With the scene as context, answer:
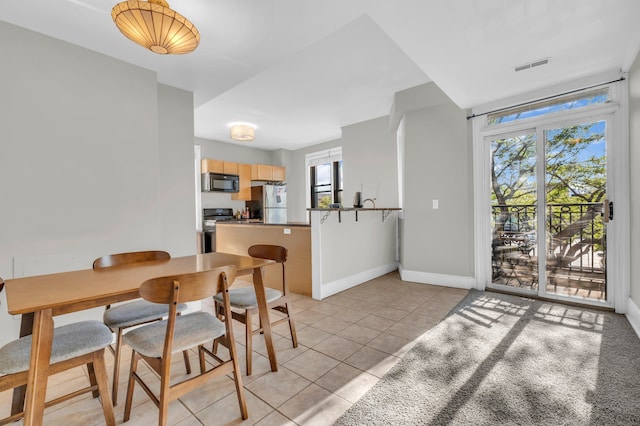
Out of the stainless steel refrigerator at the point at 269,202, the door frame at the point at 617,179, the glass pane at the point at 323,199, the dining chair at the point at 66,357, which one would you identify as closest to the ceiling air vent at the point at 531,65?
the door frame at the point at 617,179

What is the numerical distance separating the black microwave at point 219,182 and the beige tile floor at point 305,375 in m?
3.72

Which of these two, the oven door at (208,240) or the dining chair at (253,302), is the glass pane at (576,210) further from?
the oven door at (208,240)

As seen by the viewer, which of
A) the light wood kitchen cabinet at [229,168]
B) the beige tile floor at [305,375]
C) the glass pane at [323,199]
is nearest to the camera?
the beige tile floor at [305,375]

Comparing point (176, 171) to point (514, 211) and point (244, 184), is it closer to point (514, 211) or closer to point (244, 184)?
point (244, 184)

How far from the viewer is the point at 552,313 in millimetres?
2850

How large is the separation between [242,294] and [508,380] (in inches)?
72.3

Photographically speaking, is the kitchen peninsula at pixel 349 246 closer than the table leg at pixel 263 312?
No

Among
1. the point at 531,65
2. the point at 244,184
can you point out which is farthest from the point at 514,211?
the point at 244,184

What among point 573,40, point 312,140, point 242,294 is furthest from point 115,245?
point 312,140

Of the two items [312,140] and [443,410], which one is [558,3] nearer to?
[443,410]

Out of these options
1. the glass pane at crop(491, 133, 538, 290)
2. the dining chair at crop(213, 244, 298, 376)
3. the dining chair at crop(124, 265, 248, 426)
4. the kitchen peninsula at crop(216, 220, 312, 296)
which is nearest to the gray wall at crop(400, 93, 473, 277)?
the glass pane at crop(491, 133, 538, 290)

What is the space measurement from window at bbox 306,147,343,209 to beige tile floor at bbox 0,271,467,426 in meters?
3.92

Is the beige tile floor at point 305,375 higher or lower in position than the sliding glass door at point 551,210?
lower

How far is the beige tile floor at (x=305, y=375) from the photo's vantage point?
5.05 feet
